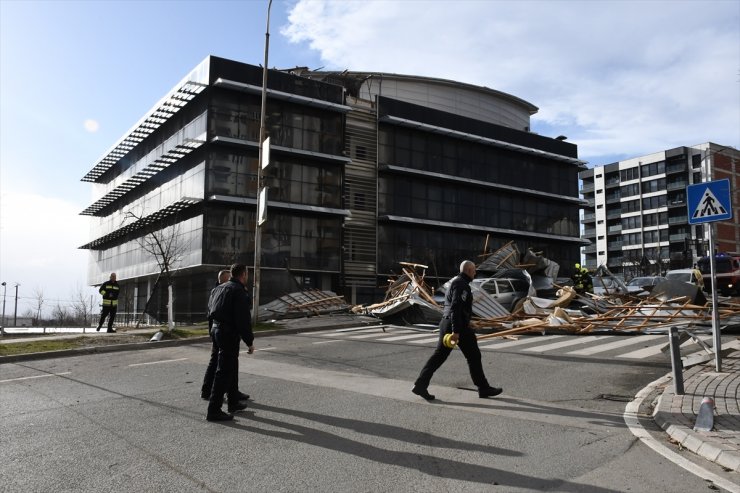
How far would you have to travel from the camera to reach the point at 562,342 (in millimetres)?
13945

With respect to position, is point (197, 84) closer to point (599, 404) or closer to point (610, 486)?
point (599, 404)

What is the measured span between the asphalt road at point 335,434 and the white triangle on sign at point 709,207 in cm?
268

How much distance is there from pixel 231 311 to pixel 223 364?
625 millimetres

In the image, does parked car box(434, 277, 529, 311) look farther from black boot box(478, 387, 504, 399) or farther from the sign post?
black boot box(478, 387, 504, 399)

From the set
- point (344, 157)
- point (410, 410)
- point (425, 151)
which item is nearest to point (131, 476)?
point (410, 410)

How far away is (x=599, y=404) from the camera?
726cm

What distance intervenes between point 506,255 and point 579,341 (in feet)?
56.8

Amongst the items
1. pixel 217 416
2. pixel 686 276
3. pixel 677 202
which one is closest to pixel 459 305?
pixel 217 416

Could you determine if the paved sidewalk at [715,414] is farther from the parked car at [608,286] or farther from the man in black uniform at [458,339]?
the parked car at [608,286]

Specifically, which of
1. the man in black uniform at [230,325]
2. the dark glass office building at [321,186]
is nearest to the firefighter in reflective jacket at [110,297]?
the dark glass office building at [321,186]

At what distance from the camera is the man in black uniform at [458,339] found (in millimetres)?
7375

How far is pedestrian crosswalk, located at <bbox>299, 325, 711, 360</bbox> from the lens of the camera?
1200 centimetres

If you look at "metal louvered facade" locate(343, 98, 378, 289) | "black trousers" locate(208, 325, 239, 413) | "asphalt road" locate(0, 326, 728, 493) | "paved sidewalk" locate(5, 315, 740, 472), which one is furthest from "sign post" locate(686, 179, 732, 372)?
"metal louvered facade" locate(343, 98, 378, 289)

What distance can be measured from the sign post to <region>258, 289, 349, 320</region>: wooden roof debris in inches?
675
